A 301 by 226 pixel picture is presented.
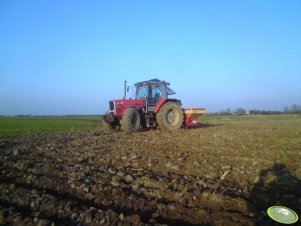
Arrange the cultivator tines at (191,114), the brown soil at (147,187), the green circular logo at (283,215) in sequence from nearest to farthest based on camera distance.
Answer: the green circular logo at (283,215), the brown soil at (147,187), the cultivator tines at (191,114)

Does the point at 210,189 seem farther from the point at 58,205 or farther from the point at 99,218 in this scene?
the point at 58,205

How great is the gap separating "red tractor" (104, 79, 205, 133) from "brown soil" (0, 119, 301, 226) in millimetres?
6177

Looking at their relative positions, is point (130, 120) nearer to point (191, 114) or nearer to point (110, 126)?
point (110, 126)

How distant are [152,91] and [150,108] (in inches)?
31.9

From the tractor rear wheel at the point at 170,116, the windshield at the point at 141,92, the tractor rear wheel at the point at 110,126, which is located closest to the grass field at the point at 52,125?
the tractor rear wheel at the point at 110,126

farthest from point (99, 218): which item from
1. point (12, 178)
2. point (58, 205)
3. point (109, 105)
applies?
point (109, 105)

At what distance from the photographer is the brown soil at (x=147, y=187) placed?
3.72 meters

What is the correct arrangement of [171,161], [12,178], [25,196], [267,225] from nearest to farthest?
[267,225] → [25,196] → [12,178] → [171,161]

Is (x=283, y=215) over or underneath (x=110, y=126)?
underneath

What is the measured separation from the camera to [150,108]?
14.6 meters

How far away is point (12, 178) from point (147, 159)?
2.85 m

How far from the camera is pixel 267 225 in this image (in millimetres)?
3559

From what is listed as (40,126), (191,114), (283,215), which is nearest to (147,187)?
(283,215)

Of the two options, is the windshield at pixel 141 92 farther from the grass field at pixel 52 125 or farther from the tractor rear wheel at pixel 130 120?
the grass field at pixel 52 125
